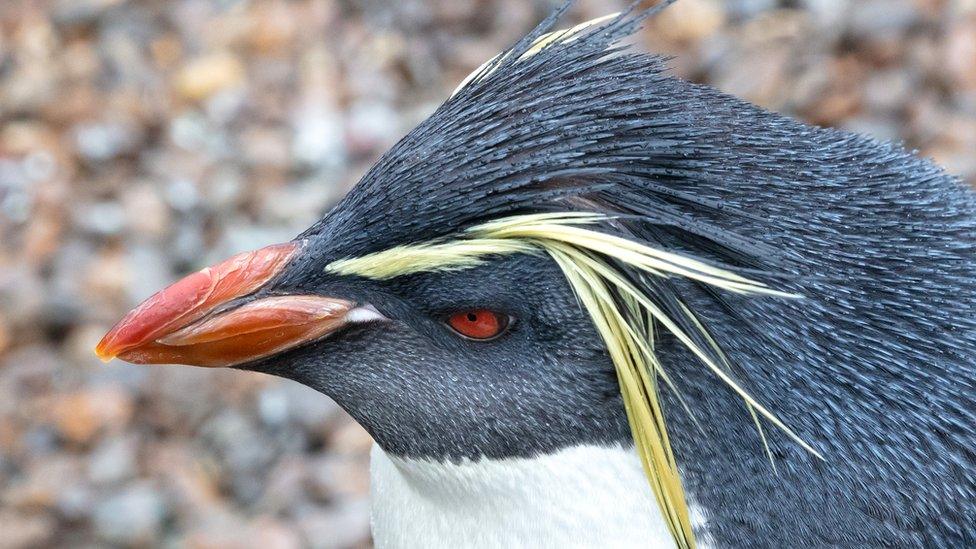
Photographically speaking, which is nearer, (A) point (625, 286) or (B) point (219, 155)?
(A) point (625, 286)

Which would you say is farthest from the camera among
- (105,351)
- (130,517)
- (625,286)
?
(130,517)

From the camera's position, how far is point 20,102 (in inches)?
118

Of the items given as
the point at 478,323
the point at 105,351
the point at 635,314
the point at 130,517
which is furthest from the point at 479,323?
the point at 130,517

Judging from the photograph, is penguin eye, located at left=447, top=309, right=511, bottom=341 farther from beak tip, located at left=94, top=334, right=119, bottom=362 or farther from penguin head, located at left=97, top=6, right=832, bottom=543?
beak tip, located at left=94, top=334, right=119, bottom=362

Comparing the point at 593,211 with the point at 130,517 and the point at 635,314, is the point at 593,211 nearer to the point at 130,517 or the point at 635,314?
the point at 635,314

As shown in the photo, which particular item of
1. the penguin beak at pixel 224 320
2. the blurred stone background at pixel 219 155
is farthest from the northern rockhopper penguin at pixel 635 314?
the blurred stone background at pixel 219 155

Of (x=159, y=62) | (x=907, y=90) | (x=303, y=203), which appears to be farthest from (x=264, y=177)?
(x=907, y=90)

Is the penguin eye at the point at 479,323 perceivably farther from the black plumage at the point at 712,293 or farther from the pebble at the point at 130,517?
the pebble at the point at 130,517

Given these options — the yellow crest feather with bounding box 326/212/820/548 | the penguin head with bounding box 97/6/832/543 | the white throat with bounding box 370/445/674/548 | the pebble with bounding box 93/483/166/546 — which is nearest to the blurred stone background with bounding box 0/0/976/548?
the pebble with bounding box 93/483/166/546

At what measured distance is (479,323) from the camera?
3.99ft

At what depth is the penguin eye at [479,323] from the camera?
1205 millimetres

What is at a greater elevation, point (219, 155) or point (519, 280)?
point (219, 155)

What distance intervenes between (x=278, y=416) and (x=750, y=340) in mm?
1519

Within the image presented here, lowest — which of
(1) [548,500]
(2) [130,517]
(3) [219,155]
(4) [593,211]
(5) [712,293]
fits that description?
(1) [548,500]
